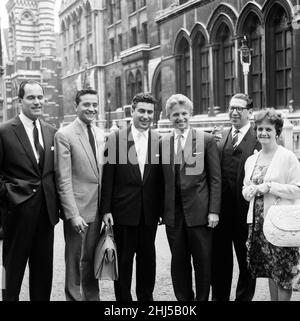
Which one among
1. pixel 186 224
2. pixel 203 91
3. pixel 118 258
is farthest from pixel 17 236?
pixel 203 91

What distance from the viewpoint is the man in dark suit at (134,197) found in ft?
15.7

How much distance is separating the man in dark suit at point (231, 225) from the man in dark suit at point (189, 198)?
30cm

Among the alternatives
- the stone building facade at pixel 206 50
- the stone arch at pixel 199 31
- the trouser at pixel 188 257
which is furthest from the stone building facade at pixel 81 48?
the trouser at pixel 188 257

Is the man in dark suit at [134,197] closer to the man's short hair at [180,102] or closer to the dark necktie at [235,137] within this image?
the man's short hair at [180,102]

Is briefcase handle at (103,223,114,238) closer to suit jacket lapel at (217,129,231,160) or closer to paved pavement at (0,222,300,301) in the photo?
paved pavement at (0,222,300,301)

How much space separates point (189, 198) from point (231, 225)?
68 centimetres

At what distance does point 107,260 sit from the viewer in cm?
464

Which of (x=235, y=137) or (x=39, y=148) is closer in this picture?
(x=39, y=148)

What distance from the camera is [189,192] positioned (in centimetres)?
473

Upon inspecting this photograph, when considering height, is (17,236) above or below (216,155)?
below

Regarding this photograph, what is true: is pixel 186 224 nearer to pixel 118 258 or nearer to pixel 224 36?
pixel 118 258

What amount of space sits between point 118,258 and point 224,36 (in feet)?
56.9

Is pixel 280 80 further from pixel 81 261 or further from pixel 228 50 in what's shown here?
pixel 81 261

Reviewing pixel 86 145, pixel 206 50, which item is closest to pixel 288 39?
Answer: pixel 206 50
